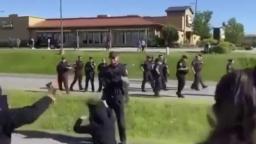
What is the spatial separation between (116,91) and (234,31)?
254ft

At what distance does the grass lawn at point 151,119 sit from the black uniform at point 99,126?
16.6 feet

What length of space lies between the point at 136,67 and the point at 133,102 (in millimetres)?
26655

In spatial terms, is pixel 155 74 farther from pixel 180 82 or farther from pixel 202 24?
pixel 202 24

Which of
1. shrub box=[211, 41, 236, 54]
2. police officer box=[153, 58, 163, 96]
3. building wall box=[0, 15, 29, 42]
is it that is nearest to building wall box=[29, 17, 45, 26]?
building wall box=[0, 15, 29, 42]

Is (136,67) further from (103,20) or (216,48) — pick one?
(103,20)

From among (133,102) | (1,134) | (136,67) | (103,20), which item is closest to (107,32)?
(103,20)

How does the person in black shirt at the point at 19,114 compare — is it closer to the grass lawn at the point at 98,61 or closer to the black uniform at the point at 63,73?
the black uniform at the point at 63,73

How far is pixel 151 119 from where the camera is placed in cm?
1644

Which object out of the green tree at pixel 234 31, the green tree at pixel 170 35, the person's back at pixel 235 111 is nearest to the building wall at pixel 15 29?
the green tree at pixel 170 35

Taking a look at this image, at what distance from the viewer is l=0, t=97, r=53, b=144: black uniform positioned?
189 inches

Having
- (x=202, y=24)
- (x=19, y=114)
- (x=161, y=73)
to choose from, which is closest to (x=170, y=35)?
(x=202, y=24)

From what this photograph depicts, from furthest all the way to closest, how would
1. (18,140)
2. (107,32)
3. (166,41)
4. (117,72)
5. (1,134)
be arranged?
(107,32)
(166,41)
(18,140)
(117,72)
(1,134)

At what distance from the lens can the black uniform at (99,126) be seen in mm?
8531

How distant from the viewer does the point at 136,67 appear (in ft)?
148
